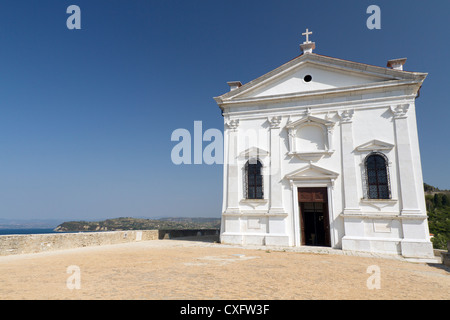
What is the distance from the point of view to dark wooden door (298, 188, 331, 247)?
14.6 metres

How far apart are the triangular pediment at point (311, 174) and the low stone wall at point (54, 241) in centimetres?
1124

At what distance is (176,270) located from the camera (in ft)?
25.4

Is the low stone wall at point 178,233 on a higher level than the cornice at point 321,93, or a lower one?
lower

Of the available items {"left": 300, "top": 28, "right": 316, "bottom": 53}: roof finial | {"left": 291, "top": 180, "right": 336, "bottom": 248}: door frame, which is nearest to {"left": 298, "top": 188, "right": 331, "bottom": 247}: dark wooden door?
{"left": 291, "top": 180, "right": 336, "bottom": 248}: door frame

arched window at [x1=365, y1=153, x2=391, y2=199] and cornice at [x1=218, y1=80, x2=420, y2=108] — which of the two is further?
cornice at [x1=218, y1=80, x2=420, y2=108]

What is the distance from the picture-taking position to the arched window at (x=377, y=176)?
1362 centimetres

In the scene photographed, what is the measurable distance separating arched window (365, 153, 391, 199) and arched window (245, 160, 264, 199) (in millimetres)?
5741

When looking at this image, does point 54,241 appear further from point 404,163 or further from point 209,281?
point 404,163

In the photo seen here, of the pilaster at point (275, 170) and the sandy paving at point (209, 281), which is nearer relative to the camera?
the sandy paving at point (209, 281)

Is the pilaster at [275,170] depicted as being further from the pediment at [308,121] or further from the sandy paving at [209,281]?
the sandy paving at [209,281]

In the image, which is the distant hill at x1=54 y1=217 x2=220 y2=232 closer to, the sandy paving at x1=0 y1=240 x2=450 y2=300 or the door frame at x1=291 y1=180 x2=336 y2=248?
the door frame at x1=291 y1=180 x2=336 y2=248

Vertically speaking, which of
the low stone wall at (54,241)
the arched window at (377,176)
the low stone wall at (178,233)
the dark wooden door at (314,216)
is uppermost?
the arched window at (377,176)

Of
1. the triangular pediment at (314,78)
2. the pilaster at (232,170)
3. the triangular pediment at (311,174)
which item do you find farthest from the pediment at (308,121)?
the pilaster at (232,170)

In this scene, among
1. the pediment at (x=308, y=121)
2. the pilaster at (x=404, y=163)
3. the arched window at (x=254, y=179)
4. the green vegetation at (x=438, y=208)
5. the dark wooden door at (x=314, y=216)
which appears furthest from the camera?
the green vegetation at (x=438, y=208)
